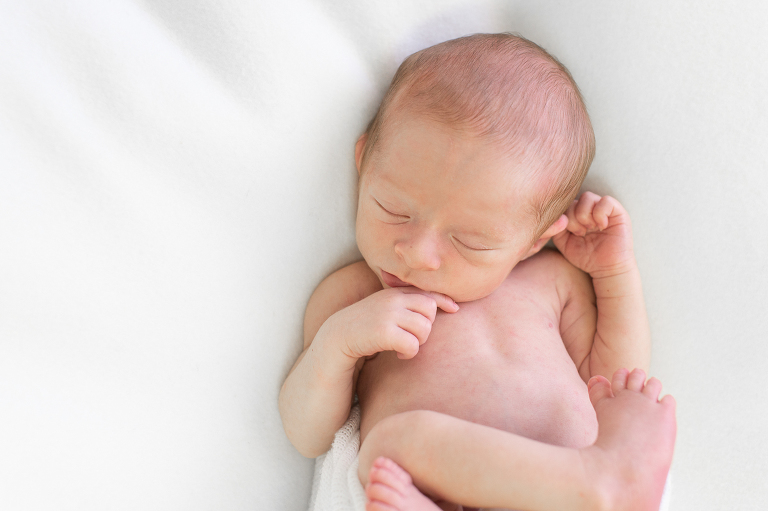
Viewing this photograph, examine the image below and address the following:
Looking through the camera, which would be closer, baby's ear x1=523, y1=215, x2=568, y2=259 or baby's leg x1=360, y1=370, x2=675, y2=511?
baby's leg x1=360, y1=370, x2=675, y2=511

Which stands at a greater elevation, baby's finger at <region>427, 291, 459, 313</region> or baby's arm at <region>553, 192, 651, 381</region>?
baby's finger at <region>427, 291, 459, 313</region>

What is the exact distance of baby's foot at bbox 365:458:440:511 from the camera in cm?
82

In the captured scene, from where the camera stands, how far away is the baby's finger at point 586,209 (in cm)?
123

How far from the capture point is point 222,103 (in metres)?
1.09

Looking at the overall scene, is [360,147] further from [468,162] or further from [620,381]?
[620,381]

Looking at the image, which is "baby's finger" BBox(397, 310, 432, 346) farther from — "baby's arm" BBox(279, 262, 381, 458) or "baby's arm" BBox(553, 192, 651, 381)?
"baby's arm" BBox(553, 192, 651, 381)

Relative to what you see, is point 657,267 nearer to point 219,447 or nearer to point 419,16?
point 419,16

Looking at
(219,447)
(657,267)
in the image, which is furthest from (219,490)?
(657,267)

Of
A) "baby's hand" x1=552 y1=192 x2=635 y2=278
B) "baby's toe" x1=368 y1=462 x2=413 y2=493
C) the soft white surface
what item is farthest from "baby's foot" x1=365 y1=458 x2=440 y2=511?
"baby's hand" x1=552 y1=192 x2=635 y2=278

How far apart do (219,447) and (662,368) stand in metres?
1.03

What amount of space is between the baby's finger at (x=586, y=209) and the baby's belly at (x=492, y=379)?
24 centimetres

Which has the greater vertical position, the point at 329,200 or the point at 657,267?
the point at 329,200

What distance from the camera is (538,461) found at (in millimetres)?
833

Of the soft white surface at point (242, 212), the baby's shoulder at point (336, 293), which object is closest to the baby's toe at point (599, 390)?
the soft white surface at point (242, 212)
